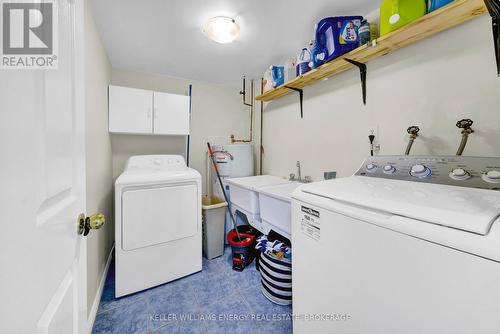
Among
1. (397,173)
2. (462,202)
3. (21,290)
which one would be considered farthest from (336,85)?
(21,290)

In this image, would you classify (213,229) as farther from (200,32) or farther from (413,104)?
(413,104)

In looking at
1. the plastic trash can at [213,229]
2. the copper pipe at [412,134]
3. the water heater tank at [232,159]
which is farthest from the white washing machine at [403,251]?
the water heater tank at [232,159]

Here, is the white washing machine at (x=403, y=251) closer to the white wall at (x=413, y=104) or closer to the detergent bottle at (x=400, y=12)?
the white wall at (x=413, y=104)

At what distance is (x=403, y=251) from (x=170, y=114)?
2.56 metres

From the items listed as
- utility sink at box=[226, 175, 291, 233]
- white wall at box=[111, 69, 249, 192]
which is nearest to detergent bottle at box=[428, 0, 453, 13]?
utility sink at box=[226, 175, 291, 233]

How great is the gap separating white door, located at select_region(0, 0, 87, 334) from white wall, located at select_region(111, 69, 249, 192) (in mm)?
2125

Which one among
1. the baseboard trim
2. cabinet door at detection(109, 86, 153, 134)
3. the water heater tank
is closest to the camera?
the baseboard trim

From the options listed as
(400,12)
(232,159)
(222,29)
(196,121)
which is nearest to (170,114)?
(196,121)

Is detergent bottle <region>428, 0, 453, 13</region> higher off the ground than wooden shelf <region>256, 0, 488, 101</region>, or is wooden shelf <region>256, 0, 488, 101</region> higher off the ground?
detergent bottle <region>428, 0, 453, 13</region>

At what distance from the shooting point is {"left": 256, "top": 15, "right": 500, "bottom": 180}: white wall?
43.6 inches

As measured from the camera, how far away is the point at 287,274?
1.61 metres

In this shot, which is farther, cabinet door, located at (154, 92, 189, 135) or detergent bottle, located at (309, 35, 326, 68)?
cabinet door, located at (154, 92, 189, 135)

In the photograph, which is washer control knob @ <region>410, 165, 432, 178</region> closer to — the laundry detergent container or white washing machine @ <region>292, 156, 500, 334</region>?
white washing machine @ <region>292, 156, 500, 334</region>

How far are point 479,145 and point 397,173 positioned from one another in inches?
19.7
